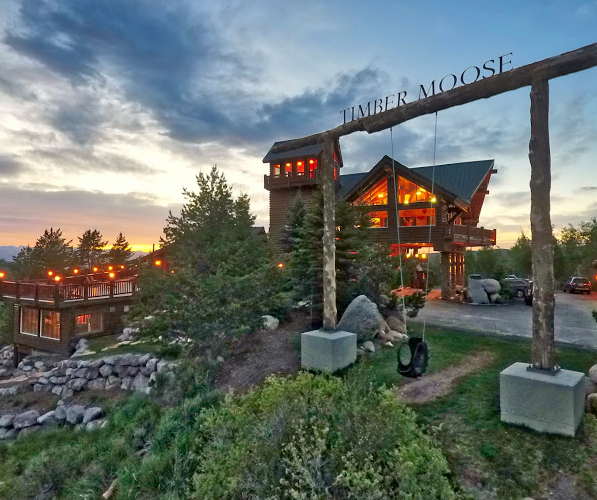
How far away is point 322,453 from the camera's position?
5.58 metres

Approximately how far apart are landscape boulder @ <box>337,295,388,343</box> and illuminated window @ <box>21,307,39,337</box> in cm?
2238

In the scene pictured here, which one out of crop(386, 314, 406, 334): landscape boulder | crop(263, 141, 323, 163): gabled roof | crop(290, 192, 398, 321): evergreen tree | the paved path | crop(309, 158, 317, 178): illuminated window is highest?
crop(263, 141, 323, 163): gabled roof

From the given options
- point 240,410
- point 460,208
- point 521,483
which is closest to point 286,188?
point 460,208

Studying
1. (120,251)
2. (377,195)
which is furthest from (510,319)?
(120,251)

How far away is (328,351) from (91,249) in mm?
48012

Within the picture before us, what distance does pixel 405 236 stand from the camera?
26750mm

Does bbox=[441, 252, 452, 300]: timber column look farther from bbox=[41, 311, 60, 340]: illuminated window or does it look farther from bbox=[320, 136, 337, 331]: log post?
bbox=[41, 311, 60, 340]: illuminated window

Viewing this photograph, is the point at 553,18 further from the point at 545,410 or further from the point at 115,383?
the point at 115,383

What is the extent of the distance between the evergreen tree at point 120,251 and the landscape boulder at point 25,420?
32.9 metres

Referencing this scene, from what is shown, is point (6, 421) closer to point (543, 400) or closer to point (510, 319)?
point (543, 400)

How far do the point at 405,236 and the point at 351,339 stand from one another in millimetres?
18421

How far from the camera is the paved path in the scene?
13353mm

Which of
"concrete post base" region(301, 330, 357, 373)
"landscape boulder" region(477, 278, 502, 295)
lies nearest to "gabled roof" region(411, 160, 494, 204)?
"landscape boulder" region(477, 278, 502, 295)

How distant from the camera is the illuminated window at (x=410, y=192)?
26297mm
